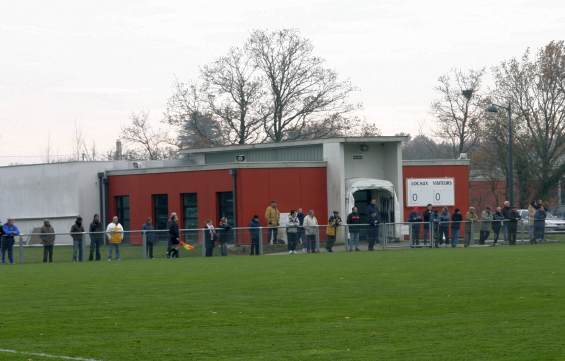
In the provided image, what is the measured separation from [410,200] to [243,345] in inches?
1525

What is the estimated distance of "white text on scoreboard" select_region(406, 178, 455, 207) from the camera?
5225 cm

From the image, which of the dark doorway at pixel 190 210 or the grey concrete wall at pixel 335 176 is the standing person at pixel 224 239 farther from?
the dark doorway at pixel 190 210

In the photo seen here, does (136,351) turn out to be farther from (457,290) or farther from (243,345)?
(457,290)

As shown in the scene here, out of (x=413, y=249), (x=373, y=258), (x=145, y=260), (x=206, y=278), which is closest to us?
(x=206, y=278)

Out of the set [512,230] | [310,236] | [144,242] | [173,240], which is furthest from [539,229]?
[144,242]

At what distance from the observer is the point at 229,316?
56.1 ft

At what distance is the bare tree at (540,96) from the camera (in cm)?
6531

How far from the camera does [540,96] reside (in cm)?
6569

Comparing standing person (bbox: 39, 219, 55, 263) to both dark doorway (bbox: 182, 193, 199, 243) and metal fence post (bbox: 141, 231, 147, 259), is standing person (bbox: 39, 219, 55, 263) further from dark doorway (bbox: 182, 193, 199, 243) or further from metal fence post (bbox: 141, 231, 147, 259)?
dark doorway (bbox: 182, 193, 199, 243)

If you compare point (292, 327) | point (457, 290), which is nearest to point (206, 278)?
point (457, 290)

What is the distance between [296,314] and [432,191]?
118 feet

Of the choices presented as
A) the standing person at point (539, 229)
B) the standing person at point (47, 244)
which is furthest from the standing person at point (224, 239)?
the standing person at point (539, 229)

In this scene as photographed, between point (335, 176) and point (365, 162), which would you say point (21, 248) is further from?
point (365, 162)

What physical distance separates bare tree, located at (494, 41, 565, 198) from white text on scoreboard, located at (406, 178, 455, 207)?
14.0 metres
